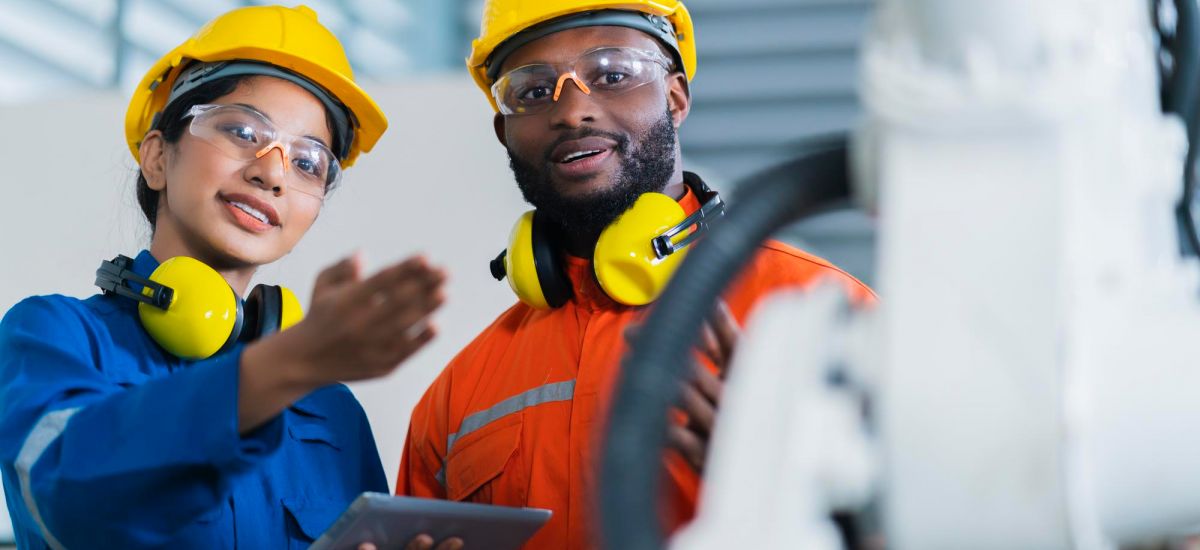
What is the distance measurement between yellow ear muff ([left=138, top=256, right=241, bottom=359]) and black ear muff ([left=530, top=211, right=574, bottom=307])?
56 cm

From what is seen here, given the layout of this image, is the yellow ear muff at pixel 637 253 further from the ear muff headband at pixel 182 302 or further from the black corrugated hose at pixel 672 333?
the black corrugated hose at pixel 672 333

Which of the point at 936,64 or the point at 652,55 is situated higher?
the point at 652,55

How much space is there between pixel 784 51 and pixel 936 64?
16.9ft

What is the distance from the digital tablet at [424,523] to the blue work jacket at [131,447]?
0.15m

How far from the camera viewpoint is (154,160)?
1.98m

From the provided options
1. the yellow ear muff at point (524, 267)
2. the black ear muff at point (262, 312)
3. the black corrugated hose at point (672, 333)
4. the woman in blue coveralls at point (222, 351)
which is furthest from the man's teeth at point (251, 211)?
the black corrugated hose at point (672, 333)

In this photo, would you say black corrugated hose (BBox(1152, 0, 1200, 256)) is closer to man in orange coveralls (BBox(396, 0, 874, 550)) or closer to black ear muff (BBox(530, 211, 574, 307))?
man in orange coveralls (BBox(396, 0, 874, 550))

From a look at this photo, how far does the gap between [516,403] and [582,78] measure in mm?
610

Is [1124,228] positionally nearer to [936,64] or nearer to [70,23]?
[936,64]

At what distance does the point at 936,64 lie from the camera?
694 millimetres

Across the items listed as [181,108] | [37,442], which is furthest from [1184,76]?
[181,108]

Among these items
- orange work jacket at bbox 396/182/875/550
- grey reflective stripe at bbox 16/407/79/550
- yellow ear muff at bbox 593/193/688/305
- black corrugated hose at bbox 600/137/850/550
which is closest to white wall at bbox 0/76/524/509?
orange work jacket at bbox 396/182/875/550

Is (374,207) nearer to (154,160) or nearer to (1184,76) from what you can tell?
(154,160)

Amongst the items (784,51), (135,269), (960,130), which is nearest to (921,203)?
(960,130)
